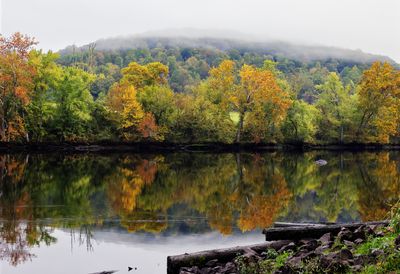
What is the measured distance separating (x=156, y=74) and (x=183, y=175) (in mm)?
45275

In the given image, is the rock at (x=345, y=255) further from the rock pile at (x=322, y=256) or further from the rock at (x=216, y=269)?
the rock at (x=216, y=269)

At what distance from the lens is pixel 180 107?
83.6m

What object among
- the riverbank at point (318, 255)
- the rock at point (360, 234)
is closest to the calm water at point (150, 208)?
the rock at point (360, 234)

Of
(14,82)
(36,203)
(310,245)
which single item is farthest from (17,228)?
(14,82)

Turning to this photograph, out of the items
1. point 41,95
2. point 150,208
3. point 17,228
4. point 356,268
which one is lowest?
point 150,208

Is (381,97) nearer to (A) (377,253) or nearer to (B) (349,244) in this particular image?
(B) (349,244)

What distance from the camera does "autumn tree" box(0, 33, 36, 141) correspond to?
6891cm

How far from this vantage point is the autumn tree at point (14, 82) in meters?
68.9

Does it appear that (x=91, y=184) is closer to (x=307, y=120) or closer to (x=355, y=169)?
(x=355, y=169)

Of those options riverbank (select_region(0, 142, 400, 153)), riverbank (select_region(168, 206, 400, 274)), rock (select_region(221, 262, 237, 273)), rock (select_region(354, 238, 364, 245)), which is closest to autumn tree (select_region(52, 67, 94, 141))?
riverbank (select_region(0, 142, 400, 153))

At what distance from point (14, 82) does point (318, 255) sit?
212ft

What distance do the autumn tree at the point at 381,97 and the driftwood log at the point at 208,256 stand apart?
75640 mm

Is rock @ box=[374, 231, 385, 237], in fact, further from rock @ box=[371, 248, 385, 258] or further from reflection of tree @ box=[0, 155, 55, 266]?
reflection of tree @ box=[0, 155, 55, 266]

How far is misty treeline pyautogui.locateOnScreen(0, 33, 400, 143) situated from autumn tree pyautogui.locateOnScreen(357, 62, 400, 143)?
162 millimetres
